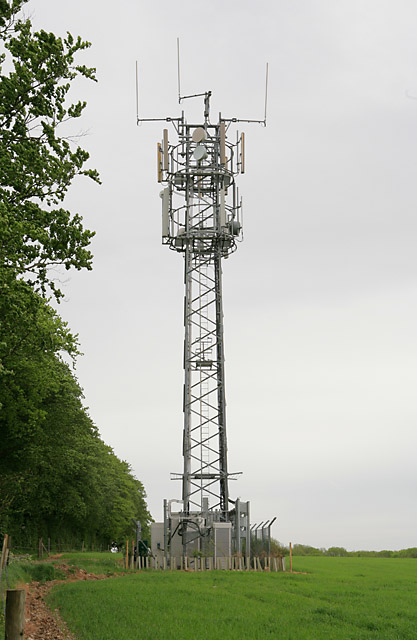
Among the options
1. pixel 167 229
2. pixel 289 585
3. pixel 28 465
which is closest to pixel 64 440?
pixel 28 465

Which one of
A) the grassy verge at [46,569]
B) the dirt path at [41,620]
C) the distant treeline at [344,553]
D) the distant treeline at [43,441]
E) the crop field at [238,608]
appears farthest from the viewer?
the distant treeline at [344,553]

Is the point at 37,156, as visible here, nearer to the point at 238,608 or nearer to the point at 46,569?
the point at 238,608

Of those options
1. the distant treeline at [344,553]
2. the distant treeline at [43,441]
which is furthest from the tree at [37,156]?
the distant treeline at [344,553]

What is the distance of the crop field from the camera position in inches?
666

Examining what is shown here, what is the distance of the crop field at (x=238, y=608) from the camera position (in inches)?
666

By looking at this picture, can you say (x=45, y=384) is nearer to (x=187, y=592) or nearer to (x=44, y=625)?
(x=187, y=592)

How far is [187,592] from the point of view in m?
24.3

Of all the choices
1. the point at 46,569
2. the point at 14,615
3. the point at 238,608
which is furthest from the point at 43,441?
the point at 14,615

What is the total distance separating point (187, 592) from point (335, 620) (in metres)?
6.74

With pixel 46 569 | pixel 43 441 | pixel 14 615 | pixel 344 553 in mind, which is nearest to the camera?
pixel 14 615

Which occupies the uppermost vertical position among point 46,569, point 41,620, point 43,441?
point 43,441

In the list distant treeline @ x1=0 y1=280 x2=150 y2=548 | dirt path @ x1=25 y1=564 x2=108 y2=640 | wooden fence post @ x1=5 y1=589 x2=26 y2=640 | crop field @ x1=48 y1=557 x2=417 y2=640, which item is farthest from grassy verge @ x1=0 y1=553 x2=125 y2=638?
wooden fence post @ x1=5 y1=589 x2=26 y2=640

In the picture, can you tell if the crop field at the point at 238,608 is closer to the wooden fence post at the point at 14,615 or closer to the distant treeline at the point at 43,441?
the wooden fence post at the point at 14,615

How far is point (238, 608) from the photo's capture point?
67.2ft
